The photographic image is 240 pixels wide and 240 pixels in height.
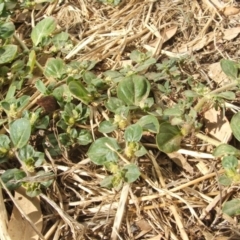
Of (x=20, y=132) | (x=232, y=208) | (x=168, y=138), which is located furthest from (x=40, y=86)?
(x=232, y=208)

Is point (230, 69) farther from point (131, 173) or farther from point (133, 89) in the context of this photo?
point (131, 173)

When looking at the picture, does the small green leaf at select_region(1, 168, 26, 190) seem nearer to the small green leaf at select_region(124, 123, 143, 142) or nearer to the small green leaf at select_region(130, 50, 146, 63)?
the small green leaf at select_region(124, 123, 143, 142)

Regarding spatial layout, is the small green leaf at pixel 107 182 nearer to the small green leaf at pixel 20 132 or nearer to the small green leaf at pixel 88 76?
the small green leaf at pixel 20 132

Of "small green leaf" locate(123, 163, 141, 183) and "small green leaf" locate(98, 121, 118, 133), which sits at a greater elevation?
"small green leaf" locate(98, 121, 118, 133)

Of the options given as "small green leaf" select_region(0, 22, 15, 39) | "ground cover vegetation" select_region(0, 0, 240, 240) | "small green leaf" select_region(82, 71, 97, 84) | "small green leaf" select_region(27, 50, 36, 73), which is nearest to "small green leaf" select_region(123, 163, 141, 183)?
"ground cover vegetation" select_region(0, 0, 240, 240)

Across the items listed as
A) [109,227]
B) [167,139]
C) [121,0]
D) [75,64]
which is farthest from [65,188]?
[121,0]

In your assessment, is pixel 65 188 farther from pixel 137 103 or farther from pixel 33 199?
pixel 137 103
